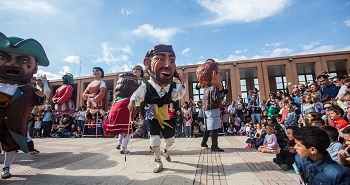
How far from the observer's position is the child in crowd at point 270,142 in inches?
173

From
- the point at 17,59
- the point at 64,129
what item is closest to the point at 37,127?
the point at 64,129

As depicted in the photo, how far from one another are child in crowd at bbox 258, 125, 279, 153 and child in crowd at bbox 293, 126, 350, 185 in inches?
103

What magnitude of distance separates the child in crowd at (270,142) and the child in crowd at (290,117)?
141 centimetres

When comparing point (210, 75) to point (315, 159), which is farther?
point (210, 75)

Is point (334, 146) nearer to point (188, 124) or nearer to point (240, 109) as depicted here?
point (188, 124)

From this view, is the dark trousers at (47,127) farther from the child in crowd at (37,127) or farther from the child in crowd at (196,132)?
the child in crowd at (196,132)

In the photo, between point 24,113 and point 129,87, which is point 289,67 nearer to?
point 129,87

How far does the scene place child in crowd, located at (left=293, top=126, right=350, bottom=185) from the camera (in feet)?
5.50

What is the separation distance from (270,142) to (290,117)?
5.91 feet

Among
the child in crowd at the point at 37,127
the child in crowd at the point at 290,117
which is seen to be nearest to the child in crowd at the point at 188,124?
the child in crowd at the point at 290,117

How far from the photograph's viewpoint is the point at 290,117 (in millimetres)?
5852

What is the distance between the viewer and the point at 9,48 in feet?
10.1

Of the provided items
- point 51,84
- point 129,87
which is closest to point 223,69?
point 129,87

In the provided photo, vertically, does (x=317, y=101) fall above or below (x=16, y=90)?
below
